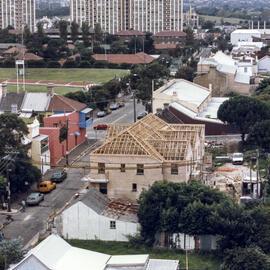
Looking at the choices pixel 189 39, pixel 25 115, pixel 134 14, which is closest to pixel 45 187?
pixel 25 115

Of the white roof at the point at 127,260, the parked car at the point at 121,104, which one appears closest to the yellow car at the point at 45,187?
the white roof at the point at 127,260

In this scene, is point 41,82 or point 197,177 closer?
point 197,177

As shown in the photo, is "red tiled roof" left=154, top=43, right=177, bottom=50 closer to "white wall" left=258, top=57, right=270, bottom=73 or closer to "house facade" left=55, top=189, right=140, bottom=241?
"white wall" left=258, top=57, right=270, bottom=73

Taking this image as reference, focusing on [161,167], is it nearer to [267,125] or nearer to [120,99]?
[267,125]

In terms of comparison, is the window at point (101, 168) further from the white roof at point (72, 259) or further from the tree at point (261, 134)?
the tree at point (261, 134)

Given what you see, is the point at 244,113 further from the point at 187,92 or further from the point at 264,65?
the point at 264,65

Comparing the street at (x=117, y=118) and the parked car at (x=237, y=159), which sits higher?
the parked car at (x=237, y=159)

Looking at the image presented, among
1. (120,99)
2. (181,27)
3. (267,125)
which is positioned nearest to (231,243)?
(267,125)
